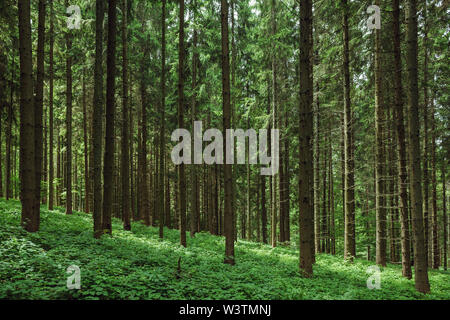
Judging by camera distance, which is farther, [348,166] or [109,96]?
[348,166]

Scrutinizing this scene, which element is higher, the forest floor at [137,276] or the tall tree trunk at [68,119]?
the tall tree trunk at [68,119]

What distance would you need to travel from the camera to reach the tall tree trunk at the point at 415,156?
24.5ft

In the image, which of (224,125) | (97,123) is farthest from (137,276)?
(97,123)

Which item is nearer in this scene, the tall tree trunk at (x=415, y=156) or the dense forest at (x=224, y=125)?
the dense forest at (x=224, y=125)

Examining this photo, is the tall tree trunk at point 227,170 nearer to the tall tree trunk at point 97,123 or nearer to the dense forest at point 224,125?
the dense forest at point 224,125

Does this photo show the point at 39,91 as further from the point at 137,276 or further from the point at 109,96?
the point at 137,276

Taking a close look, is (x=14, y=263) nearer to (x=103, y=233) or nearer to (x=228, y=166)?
(x=103, y=233)

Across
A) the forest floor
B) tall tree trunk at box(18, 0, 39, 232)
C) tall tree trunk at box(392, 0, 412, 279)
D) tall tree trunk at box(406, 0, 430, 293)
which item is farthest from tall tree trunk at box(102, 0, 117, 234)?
tall tree trunk at box(392, 0, 412, 279)

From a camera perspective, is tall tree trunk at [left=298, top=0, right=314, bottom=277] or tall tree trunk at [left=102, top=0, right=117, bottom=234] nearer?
tall tree trunk at [left=298, top=0, right=314, bottom=277]

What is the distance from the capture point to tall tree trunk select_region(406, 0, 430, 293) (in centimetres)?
748

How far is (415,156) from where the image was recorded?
7.54 m

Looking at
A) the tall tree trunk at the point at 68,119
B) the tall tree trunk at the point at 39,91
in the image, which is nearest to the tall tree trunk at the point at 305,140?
the tall tree trunk at the point at 39,91

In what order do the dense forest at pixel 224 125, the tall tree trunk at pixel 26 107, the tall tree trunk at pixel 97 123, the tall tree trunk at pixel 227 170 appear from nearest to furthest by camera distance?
1. the dense forest at pixel 224 125
2. the tall tree trunk at pixel 26 107
3. the tall tree trunk at pixel 227 170
4. the tall tree trunk at pixel 97 123

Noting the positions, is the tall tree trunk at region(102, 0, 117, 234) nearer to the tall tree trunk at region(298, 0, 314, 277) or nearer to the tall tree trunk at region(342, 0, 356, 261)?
the tall tree trunk at region(298, 0, 314, 277)
